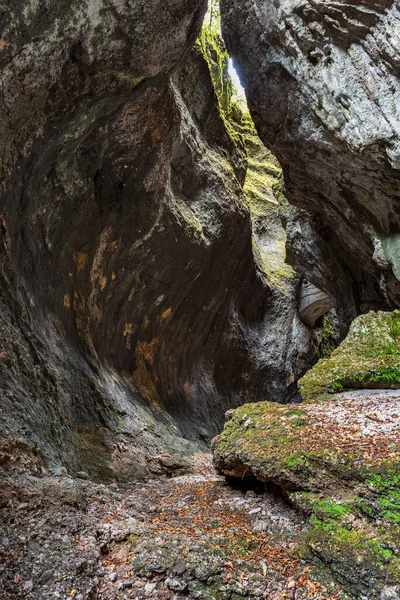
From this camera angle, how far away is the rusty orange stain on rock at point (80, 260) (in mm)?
8594

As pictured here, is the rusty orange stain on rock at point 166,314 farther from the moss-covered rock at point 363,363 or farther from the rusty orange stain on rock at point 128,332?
the moss-covered rock at point 363,363

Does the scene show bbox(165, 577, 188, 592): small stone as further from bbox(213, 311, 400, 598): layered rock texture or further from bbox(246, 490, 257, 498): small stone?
bbox(246, 490, 257, 498): small stone

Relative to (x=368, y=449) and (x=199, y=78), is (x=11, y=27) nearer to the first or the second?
(x=368, y=449)

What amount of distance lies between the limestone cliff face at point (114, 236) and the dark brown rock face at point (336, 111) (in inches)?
71.8

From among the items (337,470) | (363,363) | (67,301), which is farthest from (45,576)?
(67,301)

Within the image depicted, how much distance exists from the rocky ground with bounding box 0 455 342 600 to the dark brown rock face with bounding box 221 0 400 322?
22.0ft

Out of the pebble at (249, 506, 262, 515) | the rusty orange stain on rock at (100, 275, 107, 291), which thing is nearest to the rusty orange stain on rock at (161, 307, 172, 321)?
the rusty orange stain on rock at (100, 275, 107, 291)

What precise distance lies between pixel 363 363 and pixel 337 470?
380 centimetres

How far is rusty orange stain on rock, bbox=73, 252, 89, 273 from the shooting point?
8594 millimetres

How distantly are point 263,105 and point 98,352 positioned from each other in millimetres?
7865

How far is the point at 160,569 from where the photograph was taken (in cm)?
303

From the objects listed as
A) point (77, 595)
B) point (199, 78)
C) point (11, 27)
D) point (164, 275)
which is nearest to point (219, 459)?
point (77, 595)

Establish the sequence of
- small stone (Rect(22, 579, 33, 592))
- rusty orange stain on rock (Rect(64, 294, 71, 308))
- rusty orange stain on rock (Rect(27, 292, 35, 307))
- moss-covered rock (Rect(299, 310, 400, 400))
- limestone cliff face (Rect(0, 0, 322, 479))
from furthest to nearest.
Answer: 1. rusty orange stain on rock (Rect(64, 294, 71, 308))
2. rusty orange stain on rock (Rect(27, 292, 35, 307))
3. moss-covered rock (Rect(299, 310, 400, 400))
4. limestone cliff face (Rect(0, 0, 322, 479))
5. small stone (Rect(22, 579, 33, 592))

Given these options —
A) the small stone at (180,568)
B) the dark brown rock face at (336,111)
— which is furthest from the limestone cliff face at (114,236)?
the small stone at (180,568)
